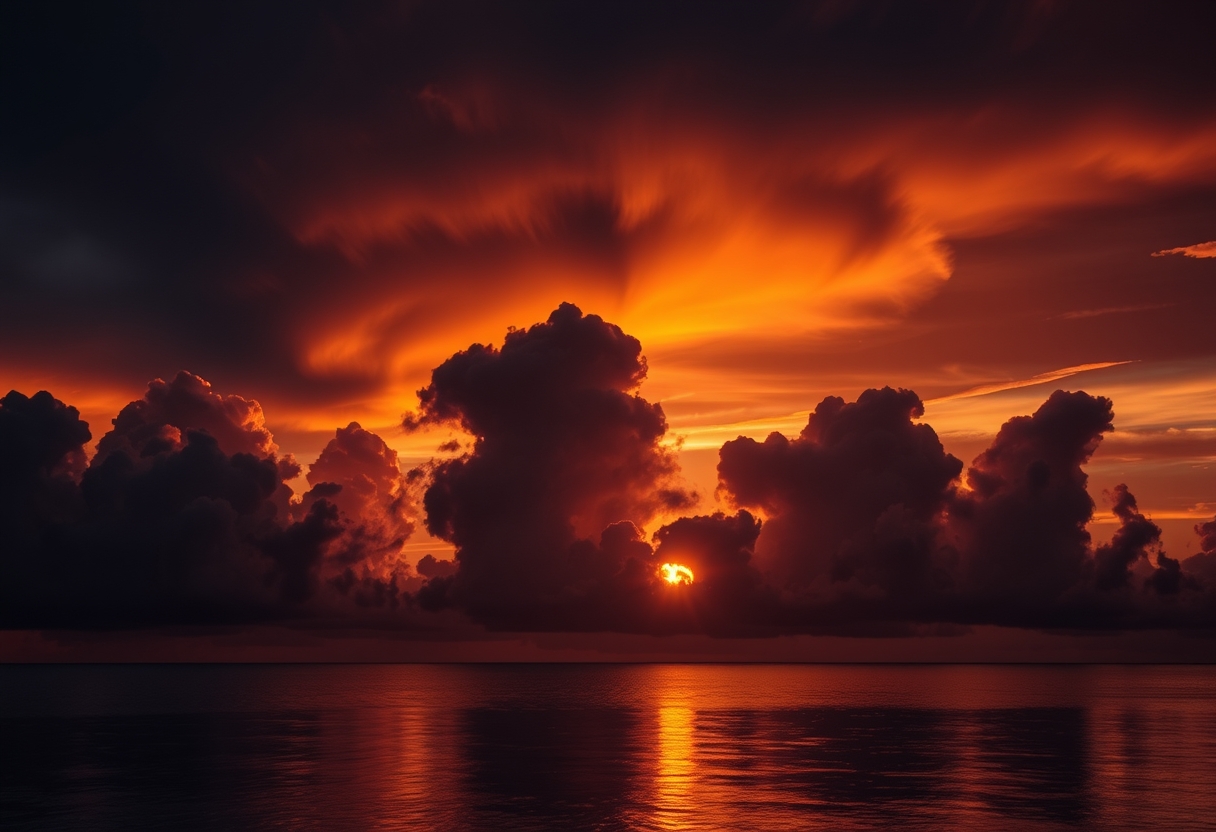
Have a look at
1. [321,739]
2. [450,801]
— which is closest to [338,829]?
[450,801]

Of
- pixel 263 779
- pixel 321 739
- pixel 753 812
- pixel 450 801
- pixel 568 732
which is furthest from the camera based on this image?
pixel 568 732

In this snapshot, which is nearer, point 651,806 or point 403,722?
point 651,806

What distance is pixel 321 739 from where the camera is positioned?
126 metres

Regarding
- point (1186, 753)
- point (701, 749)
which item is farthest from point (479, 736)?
point (1186, 753)

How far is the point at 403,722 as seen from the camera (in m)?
160

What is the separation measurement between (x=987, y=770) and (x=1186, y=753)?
2953cm

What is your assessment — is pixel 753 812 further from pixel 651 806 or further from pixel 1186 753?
pixel 1186 753

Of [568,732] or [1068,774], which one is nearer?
[1068,774]

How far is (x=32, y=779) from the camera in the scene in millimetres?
89125

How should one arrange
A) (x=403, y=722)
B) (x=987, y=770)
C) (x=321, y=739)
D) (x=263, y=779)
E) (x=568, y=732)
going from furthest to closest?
(x=403, y=722), (x=568, y=732), (x=321, y=739), (x=987, y=770), (x=263, y=779)

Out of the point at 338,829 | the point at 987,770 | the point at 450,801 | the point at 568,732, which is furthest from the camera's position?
the point at 568,732

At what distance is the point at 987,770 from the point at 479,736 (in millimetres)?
61124

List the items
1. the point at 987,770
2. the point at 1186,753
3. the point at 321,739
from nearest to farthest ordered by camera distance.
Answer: the point at 987,770 < the point at 1186,753 < the point at 321,739

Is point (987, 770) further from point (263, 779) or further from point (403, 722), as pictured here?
point (403, 722)
